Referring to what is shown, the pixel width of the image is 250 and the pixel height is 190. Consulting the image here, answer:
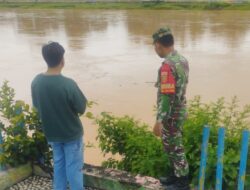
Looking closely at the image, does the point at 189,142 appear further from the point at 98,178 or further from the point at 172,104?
the point at 98,178

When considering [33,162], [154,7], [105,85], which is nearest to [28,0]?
[154,7]

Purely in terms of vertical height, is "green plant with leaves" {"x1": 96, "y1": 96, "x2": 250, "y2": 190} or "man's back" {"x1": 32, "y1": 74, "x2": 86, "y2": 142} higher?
"man's back" {"x1": 32, "y1": 74, "x2": 86, "y2": 142}

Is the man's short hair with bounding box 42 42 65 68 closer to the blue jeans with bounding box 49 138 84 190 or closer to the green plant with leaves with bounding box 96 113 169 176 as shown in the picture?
the blue jeans with bounding box 49 138 84 190

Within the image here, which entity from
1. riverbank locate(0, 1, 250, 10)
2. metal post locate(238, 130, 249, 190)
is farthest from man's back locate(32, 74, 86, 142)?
riverbank locate(0, 1, 250, 10)

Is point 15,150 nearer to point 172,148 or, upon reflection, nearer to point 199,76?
point 172,148

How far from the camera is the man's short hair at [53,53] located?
291 cm

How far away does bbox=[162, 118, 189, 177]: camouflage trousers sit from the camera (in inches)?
126

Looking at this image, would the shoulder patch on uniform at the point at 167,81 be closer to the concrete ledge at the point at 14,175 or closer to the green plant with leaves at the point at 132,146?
the green plant with leaves at the point at 132,146

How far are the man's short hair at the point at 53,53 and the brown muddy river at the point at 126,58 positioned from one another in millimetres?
2970

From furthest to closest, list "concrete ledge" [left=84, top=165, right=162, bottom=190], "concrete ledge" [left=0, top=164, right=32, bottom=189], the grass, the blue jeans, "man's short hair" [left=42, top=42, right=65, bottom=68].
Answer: the grass, "concrete ledge" [left=0, top=164, right=32, bottom=189], "concrete ledge" [left=84, top=165, right=162, bottom=190], the blue jeans, "man's short hair" [left=42, top=42, right=65, bottom=68]

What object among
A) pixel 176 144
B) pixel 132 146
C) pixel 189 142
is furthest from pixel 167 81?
pixel 132 146

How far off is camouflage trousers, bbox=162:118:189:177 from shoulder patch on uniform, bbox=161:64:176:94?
30 centimetres

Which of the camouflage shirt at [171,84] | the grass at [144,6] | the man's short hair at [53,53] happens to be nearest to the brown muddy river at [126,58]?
the camouflage shirt at [171,84]

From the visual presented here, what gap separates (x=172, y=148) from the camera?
3221mm
